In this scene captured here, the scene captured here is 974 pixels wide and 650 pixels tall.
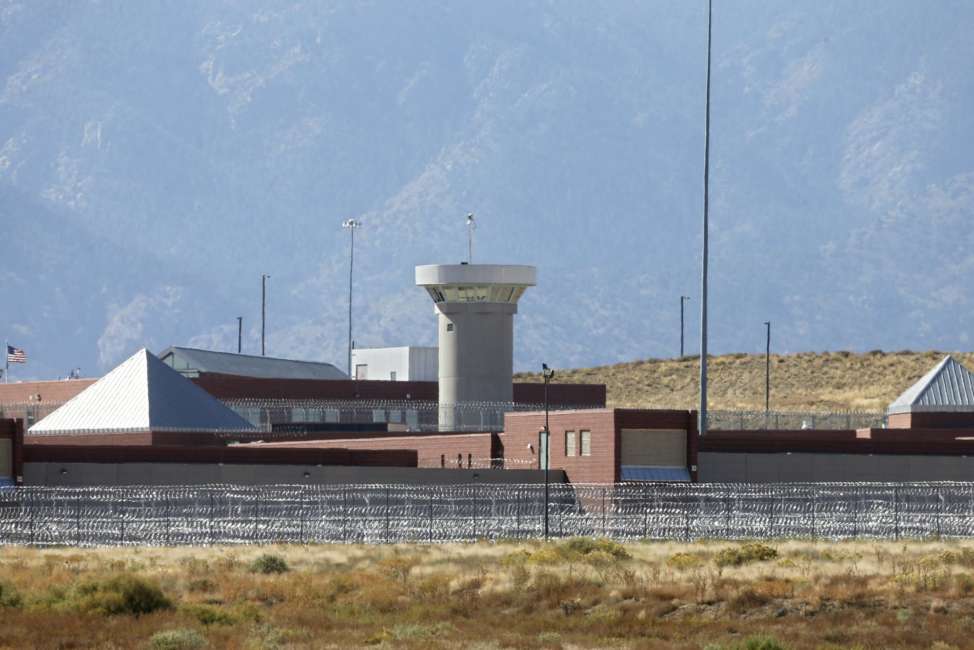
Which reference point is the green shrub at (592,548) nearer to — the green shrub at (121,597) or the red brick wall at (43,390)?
the green shrub at (121,597)

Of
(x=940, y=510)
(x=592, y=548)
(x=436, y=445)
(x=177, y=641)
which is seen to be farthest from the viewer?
(x=436, y=445)

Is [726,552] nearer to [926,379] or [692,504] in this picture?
[692,504]

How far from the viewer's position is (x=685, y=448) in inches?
3241

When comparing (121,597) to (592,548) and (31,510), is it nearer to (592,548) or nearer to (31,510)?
(592,548)

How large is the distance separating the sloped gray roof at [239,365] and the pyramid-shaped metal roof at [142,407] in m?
20.2

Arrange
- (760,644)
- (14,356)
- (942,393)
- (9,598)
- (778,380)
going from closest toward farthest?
(760,644) < (9,598) < (942,393) < (14,356) < (778,380)

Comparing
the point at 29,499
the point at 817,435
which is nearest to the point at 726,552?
the point at 29,499

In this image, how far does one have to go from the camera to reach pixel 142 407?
9212 centimetres

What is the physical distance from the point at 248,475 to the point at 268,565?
77.7ft

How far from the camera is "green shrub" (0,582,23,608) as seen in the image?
47.2 m

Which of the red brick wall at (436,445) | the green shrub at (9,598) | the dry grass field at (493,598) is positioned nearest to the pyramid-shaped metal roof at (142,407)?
the red brick wall at (436,445)

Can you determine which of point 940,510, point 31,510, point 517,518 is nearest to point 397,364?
point 517,518

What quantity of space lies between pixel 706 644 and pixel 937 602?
8.33 metres

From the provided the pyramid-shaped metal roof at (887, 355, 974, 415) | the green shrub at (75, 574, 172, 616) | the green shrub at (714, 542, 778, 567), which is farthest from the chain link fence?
the pyramid-shaped metal roof at (887, 355, 974, 415)
